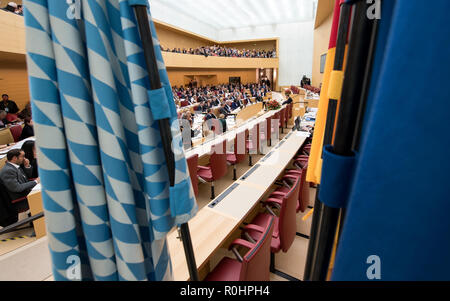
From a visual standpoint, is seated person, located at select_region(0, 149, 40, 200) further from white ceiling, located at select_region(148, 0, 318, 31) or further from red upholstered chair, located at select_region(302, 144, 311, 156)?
white ceiling, located at select_region(148, 0, 318, 31)

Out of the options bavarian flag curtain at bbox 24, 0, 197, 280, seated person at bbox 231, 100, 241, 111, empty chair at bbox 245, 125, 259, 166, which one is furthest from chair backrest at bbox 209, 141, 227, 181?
seated person at bbox 231, 100, 241, 111

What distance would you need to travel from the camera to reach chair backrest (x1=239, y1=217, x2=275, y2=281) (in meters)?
1.35

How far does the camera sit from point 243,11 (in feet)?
61.2

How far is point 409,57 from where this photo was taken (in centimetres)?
33

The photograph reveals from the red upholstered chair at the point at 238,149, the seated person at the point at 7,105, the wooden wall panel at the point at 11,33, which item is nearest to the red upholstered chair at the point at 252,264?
the red upholstered chair at the point at 238,149

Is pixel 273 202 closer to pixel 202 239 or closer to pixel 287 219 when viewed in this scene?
pixel 287 219

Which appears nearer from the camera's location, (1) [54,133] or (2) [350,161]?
(2) [350,161]

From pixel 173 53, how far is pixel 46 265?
14441mm

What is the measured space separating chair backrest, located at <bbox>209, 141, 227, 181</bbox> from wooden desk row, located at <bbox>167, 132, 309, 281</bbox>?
2.34 ft

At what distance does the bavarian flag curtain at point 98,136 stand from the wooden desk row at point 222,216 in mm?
895

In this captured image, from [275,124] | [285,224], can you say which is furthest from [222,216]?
[275,124]

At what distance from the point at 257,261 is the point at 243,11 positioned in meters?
21.2

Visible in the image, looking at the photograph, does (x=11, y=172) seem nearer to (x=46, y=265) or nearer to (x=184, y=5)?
(x=46, y=265)
